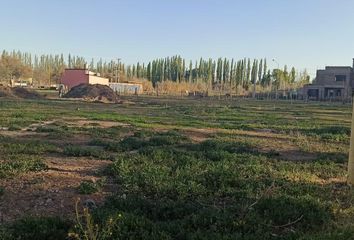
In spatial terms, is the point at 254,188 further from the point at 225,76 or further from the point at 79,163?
Result: the point at 225,76

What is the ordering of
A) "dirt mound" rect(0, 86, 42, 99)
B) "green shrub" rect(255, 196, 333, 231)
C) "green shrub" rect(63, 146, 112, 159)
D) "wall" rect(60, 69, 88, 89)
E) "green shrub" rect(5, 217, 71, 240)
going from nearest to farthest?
"green shrub" rect(5, 217, 71, 240) → "green shrub" rect(255, 196, 333, 231) → "green shrub" rect(63, 146, 112, 159) → "dirt mound" rect(0, 86, 42, 99) → "wall" rect(60, 69, 88, 89)

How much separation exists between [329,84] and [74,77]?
56.2 meters

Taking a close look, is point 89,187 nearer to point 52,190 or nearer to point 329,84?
point 52,190

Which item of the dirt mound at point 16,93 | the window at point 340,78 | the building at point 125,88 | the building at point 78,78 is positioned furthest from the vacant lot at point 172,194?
the window at point 340,78

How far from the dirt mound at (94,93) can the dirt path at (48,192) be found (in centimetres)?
4515

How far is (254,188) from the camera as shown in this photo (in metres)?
7.82

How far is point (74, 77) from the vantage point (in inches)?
3504

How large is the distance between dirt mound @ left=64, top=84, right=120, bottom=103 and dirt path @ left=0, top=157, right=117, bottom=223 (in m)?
45.2

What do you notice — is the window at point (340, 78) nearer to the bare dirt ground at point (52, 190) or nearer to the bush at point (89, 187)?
the bare dirt ground at point (52, 190)

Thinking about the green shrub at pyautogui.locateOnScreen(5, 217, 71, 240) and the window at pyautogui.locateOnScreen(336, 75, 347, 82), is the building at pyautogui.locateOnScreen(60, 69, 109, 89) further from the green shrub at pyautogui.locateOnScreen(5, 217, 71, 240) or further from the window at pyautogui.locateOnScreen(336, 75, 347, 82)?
the green shrub at pyautogui.locateOnScreen(5, 217, 71, 240)

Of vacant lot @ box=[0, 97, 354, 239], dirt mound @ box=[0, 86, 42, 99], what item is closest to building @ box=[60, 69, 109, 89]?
dirt mound @ box=[0, 86, 42, 99]

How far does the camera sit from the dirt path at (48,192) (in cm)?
616

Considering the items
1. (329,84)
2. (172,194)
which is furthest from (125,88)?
(172,194)

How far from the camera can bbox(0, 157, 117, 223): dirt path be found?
6164 mm
